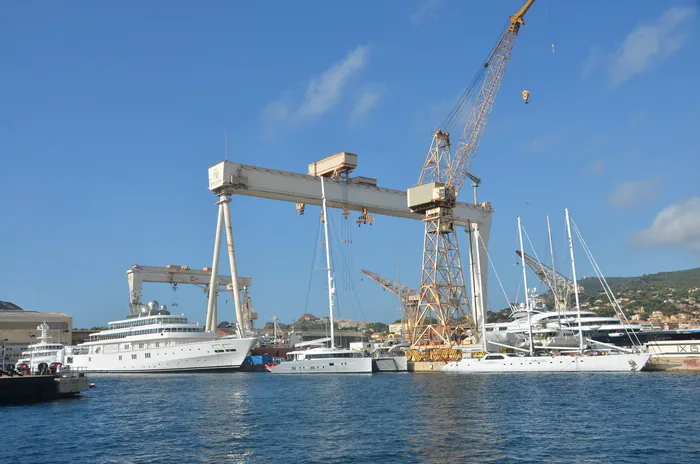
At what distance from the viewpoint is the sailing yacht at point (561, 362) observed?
2045 inches

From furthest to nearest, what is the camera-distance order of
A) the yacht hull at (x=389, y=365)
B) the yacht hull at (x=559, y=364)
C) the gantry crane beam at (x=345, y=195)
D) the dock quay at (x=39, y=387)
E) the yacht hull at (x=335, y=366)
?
the yacht hull at (x=389, y=365), the yacht hull at (x=335, y=366), the gantry crane beam at (x=345, y=195), the yacht hull at (x=559, y=364), the dock quay at (x=39, y=387)

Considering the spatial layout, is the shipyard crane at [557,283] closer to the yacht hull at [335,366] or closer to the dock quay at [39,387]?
the yacht hull at [335,366]

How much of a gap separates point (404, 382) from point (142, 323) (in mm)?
42846

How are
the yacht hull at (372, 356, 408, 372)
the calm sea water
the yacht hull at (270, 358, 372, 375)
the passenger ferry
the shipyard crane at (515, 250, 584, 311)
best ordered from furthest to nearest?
1. the shipyard crane at (515, 250, 584, 311)
2. the passenger ferry
3. the yacht hull at (372, 356, 408, 372)
4. the yacht hull at (270, 358, 372, 375)
5. the calm sea water

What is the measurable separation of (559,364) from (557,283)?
128ft

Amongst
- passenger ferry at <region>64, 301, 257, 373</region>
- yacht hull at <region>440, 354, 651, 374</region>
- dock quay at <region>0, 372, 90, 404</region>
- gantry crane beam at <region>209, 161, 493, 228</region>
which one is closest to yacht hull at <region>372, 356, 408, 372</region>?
yacht hull at <region>440, 354, 651, 374</region>

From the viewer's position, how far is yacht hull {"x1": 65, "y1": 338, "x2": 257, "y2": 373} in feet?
234

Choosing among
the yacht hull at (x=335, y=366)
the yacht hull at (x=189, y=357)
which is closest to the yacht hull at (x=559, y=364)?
the yacht hull at (x=335, y=366)

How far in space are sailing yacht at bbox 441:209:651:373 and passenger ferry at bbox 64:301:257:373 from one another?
25808 millimetres

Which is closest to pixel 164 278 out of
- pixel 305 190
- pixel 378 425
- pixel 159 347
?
pixel 159 347

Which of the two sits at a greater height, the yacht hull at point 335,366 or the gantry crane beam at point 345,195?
the gantry crane beam at point 345,195

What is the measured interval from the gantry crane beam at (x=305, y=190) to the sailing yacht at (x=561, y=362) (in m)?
20.4

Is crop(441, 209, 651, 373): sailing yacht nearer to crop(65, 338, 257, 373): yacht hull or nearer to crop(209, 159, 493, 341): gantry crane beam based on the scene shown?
crop(209, 159, 493, 341): gantry crane beam

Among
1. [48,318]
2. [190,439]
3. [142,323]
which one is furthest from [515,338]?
[48,318]
